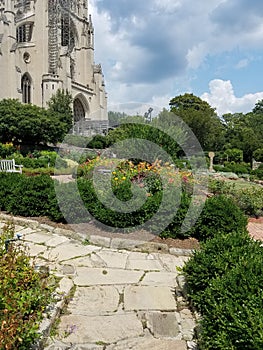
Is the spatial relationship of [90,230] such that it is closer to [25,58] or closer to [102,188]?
[102,188]

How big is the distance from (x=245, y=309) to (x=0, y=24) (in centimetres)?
3274

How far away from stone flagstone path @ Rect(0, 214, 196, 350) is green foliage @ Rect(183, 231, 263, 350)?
286 mm

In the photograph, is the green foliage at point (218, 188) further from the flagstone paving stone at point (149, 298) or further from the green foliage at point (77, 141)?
the green foliage at point (77, 141)

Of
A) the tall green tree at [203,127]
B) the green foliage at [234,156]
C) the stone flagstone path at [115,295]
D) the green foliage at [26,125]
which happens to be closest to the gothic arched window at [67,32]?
the tall green tree at [203,127]

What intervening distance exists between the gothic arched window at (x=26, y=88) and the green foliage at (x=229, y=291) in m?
32.7

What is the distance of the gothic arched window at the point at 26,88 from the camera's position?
31.7m

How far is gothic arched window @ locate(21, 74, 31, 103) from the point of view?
3166 centimetres

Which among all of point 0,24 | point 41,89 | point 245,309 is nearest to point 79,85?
point 41,89

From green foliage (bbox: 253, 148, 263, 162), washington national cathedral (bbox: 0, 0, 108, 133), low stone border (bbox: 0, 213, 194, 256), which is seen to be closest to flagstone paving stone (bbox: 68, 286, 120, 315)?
low stone border (bbox: 0, 213, 194, 256)

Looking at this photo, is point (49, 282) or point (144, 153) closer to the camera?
point (49, 282)

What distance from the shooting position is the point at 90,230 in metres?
4.74

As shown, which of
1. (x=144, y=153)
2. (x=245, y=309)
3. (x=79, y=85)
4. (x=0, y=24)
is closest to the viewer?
(x=245, y=309)

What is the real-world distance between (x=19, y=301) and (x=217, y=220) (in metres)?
3.34

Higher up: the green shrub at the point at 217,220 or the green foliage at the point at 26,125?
the green foliage at the point at 26,125
